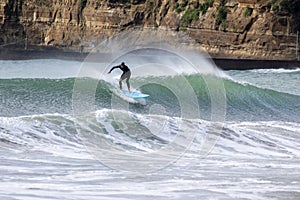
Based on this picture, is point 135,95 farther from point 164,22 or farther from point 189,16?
point 164,22

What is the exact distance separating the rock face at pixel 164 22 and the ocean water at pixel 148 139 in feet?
83.0

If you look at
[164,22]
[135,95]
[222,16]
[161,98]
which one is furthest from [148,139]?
[164,22]

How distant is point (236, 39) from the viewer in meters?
50.7

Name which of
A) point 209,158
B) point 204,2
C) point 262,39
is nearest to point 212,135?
point 209,158

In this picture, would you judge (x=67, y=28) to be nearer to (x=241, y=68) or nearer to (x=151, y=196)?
(x=241, y=68)

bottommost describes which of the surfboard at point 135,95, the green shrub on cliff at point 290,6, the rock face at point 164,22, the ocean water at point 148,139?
the ocean water at point 148,139

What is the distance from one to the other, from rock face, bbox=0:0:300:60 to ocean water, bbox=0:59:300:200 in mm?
25293

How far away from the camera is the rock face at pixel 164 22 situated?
4991 centimetres

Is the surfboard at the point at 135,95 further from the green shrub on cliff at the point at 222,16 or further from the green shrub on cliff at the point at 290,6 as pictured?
the green shrub on cliff at the point at 222,16

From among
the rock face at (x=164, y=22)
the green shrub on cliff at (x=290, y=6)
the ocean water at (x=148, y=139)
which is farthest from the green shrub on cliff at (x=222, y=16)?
Answer: the ocean water at (x=148, y=139)

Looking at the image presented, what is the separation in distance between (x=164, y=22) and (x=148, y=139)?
133ft

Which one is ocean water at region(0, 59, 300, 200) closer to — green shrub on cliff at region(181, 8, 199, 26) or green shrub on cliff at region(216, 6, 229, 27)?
green shrub on cliff at region(216, 6, 229, 27)

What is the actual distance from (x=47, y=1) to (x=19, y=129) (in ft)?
156

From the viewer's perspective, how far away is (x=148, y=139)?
15.1 metres
